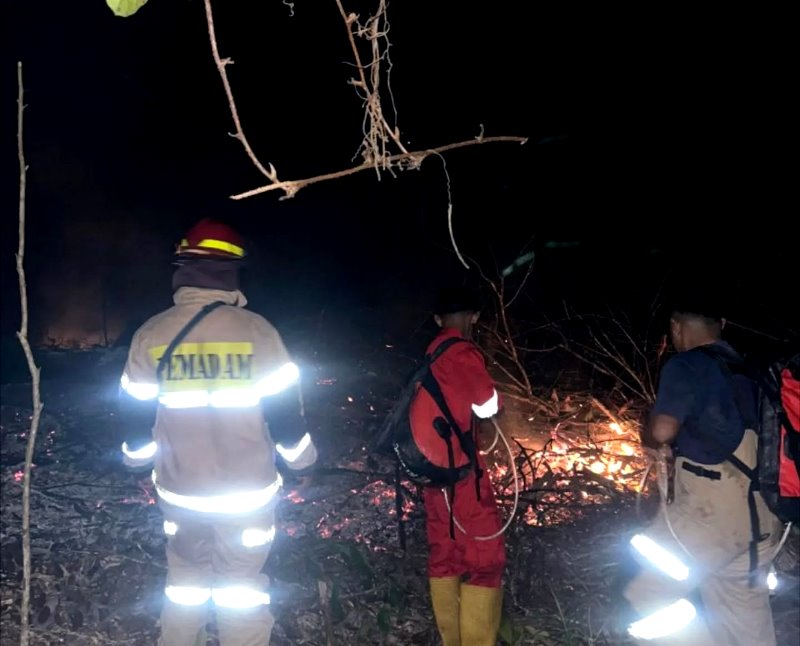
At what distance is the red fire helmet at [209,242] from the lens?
3.06 metres

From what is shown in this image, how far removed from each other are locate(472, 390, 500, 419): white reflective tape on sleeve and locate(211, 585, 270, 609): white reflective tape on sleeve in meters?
1.34

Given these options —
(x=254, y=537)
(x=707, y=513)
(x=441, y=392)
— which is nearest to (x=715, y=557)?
(x=707, y=513)

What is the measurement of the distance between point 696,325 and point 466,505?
1.43m

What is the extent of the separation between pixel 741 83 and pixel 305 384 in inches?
263

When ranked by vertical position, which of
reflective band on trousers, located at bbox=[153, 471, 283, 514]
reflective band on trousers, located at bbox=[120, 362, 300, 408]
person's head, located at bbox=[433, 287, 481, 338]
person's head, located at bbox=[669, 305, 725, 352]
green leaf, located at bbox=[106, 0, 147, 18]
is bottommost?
reflective band on trousers, located at bbox=[153, 471, 283, 514]

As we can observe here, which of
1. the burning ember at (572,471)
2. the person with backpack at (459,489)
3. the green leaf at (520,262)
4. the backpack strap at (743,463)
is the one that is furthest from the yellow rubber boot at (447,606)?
the green leaf at (520,262)

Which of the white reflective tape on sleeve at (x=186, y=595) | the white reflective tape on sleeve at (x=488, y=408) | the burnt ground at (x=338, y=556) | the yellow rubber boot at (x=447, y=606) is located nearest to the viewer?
the white reflective tape on sleeve at (x=186, y=595)

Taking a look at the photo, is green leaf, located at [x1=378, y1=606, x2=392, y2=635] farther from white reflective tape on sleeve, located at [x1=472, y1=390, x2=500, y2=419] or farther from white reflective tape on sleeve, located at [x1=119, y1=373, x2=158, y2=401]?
white reflective tape on sleeve, located at [x1=119, y1=373, x2=158, y2=401]

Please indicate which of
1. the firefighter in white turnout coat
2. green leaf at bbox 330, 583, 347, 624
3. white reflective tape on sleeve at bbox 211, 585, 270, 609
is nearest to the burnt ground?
green leaf at bbox 330, 583, 347, 624

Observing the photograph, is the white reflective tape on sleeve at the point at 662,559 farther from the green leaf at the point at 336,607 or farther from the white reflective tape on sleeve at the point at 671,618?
the green leaf at the point at 336,607

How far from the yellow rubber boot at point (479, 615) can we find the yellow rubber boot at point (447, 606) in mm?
66

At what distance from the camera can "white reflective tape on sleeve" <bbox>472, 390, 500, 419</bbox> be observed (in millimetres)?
3455

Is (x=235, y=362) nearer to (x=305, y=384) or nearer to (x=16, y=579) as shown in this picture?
(x=16, y=579)

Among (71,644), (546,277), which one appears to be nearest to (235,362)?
(71,644)
